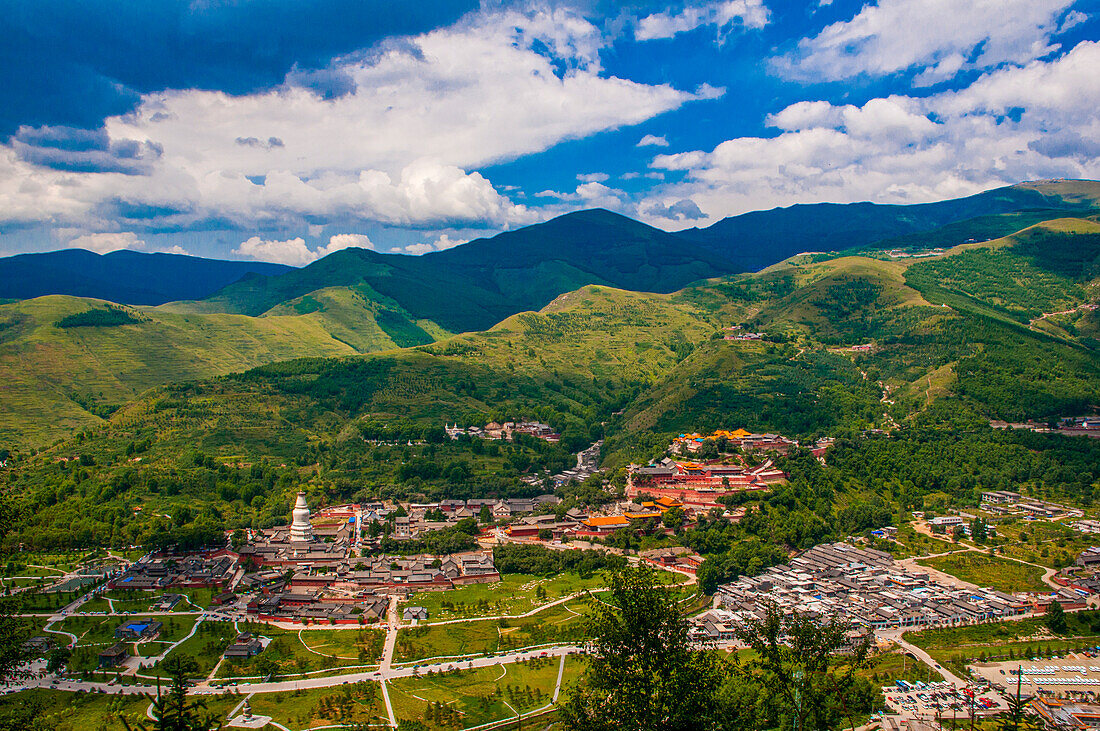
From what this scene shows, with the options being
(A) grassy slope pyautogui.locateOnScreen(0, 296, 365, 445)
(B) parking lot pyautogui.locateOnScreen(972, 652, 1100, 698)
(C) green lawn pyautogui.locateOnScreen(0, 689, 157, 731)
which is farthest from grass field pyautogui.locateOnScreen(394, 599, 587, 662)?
(A) grassy slope pyautogui.locateOnScreen(0, 296, 365, 445)

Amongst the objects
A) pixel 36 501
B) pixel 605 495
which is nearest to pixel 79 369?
pixel 36 501

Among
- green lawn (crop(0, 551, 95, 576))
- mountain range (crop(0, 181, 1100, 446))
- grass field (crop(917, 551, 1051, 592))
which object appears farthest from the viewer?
mountain range (crop(0, 181, 1100, 446))

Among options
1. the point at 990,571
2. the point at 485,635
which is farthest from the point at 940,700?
the point at 485,635

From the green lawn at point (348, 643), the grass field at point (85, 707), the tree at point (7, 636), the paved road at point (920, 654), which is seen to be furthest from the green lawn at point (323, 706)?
the paved road at point (920, 654)

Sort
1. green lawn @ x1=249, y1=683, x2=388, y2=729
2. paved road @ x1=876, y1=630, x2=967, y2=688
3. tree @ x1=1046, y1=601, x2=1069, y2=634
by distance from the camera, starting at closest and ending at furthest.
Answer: green lawn @ x1=249, y1=683, x2=388, y2=729 < paved road @ x1=876, y1=630, x2=967, y2=688 < tree @ x1=1046, y1=601, x2=1069, y2=634

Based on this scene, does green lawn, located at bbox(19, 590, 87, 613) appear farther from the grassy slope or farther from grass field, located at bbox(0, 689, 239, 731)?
the grassy slope

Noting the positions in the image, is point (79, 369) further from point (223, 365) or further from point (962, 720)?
point (962, 720)
